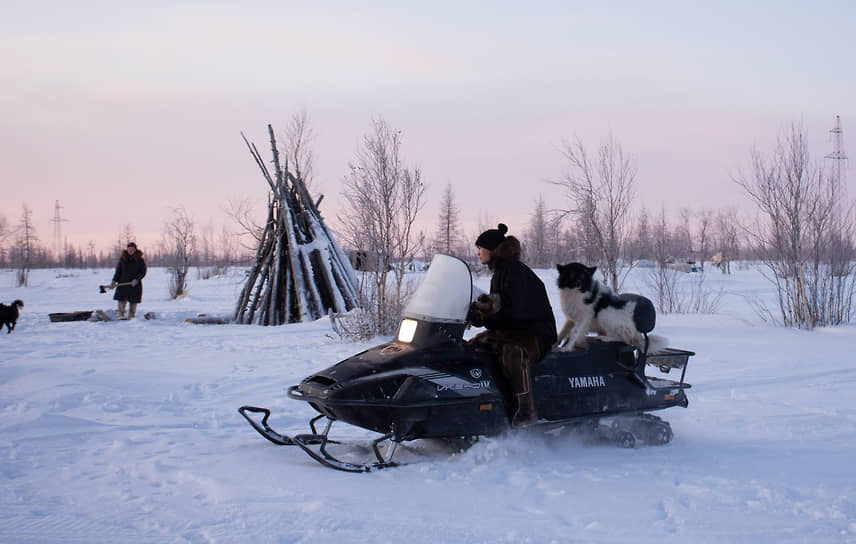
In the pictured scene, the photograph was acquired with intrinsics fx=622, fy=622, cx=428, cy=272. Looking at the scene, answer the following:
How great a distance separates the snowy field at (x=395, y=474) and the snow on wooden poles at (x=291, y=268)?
6.87 meters

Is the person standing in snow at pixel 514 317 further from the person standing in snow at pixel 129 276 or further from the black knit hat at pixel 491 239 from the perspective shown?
the person standing in snow at pixel 129 276

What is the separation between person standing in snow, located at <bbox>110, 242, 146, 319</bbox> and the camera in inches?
535

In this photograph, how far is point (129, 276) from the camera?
13.6 m

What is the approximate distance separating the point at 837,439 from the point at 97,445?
17.9 ft

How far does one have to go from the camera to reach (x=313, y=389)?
156 inches

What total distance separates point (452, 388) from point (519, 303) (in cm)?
76

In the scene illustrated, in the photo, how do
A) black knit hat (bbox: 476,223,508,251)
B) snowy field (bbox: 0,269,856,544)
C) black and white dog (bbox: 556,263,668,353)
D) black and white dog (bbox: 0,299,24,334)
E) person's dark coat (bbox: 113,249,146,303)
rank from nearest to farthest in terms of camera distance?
snowy field (bbox: 0,269,856,544)
black knit hat (bbox: 476,223,508,251)
black and white dog (bbox: 556,263,668,353)
black and white dog (bbox: 0,299,24,334)
person's dark coat (bbox: 113,249,146,303)

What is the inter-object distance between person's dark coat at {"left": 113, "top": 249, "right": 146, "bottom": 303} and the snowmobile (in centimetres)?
1068

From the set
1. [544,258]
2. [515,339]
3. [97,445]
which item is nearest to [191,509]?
[97,445]

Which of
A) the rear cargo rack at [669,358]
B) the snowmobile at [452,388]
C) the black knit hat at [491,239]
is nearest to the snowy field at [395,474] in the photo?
the snowmobile at [452,388]

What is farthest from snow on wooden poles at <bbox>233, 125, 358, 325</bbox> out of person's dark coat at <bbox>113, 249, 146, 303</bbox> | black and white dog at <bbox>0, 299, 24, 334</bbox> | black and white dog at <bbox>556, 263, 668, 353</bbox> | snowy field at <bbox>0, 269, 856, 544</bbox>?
black and white dog at <bbox>556, 263, 668, 353</bbox>

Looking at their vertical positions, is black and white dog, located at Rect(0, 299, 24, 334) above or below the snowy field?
above

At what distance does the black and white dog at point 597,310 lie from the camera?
15.7 ft

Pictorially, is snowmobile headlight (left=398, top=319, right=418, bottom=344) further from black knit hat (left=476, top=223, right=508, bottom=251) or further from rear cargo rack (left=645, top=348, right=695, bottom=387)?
rear cargo rack (left=645, top=348, right=695, bottom=387)
